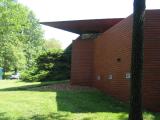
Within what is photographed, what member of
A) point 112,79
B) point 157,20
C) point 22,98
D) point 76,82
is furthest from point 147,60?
point 76,82

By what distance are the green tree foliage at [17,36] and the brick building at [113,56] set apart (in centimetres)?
1939

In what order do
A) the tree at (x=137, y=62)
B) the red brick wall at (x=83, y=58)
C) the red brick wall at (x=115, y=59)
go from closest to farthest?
1. the tree at (x=137, y=62)
2. the red brick wall at (x=115, y=59)
3. the red brick wall at (x=83, y=58)

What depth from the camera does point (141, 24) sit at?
35.6 feet

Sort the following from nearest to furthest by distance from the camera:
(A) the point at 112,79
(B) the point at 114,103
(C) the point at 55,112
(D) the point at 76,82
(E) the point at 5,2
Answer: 1. (C) the point at 55,112
2. (B) the point at 114,103
3. (A) the point at 112,79
4. (D) the point at 76,82
5. (E) the point at 5,2

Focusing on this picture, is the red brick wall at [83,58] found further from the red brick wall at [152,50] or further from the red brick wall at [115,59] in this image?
the red brick wall at [152,50]

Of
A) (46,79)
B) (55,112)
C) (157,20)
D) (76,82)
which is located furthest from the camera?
(46,79)

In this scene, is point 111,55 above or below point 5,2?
below

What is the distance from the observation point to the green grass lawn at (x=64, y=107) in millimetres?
13398

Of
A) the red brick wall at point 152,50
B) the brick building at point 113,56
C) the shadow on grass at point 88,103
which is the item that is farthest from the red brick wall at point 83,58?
the red brick wall at point 152,50

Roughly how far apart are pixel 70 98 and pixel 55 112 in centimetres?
335

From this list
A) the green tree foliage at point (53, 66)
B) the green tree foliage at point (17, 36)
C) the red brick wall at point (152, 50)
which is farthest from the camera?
the green tree foliage at point (17, 36)

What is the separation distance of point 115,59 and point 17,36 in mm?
46958

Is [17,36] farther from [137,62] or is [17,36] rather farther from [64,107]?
[137,62]

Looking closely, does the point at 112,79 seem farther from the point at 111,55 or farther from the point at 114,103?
the point at 114,103
